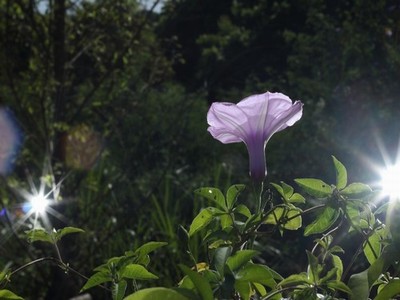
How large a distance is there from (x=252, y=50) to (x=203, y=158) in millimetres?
→ 4478

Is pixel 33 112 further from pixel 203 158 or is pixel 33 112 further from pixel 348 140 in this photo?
pixel 203 158

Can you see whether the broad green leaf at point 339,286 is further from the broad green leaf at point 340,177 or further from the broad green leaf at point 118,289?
the broad green leaf at point 118,289

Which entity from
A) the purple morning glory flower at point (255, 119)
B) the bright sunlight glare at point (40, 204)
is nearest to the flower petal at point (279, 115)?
the purple morning glory flower at point (255, 119)

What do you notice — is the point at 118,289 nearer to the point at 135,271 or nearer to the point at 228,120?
the point at 135,271

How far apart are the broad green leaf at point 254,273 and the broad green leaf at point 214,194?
125 mm

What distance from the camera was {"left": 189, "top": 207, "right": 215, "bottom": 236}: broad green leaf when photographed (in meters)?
0.74

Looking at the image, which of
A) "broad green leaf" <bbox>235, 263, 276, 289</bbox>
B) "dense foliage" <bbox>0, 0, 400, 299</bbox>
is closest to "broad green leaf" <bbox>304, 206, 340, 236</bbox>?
"broad green leaf" <bbox>235, 263, 276, 289</bbox>

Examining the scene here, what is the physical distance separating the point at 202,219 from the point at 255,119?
0.59 ft

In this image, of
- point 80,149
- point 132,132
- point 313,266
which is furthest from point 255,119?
point 132,132

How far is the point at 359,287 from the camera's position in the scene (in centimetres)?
66

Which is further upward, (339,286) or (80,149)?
(339,286)

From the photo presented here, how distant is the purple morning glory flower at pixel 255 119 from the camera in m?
0.86

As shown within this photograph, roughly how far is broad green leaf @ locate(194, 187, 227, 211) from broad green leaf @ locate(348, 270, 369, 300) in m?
0.16

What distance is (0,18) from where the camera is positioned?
3514mm
